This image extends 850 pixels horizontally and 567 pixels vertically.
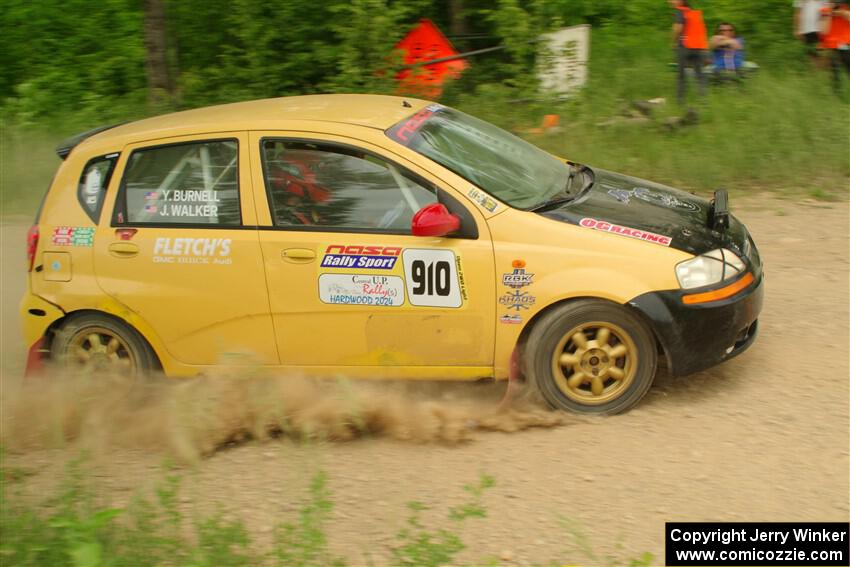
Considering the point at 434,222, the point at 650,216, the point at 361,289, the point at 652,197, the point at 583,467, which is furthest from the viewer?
the point at 652,197

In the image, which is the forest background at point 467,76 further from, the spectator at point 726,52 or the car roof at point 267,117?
the car roof at point 267,117

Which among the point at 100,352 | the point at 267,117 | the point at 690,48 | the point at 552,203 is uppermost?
the point at 267,117

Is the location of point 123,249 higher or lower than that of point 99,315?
higher

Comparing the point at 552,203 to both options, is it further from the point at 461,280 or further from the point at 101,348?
the point at 101,348

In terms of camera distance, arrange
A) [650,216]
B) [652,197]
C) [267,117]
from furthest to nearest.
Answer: [652,197] < [267,117] < [650,216]

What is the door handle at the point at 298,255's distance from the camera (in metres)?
5.39

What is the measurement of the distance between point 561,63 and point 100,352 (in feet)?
25.3

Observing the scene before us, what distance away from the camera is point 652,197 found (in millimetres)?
5949

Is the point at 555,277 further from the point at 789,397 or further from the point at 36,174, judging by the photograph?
the point at 36,174

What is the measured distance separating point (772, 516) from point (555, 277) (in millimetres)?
1632

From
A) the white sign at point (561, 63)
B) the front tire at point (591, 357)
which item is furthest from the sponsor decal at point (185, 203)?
the white sign at point (561, 63)

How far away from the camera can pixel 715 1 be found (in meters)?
13.6

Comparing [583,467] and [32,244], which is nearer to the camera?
[583,467]

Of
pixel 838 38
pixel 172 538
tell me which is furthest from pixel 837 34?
pixel 172 538
